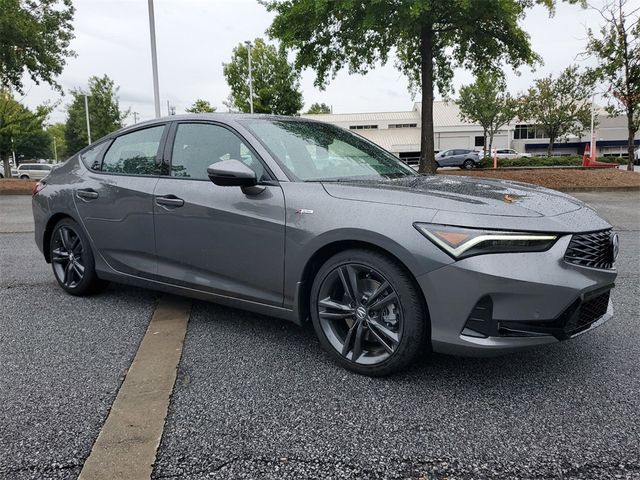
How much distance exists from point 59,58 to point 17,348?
1924 centimetres

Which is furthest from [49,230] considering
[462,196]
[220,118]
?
[462,196]

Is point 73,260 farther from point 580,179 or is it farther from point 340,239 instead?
point 580,179

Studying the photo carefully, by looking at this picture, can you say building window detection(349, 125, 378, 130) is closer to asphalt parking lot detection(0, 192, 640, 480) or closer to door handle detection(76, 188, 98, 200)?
door handle detection(76, 188, 98, 200)

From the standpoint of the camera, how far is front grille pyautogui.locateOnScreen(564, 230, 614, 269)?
2.58m

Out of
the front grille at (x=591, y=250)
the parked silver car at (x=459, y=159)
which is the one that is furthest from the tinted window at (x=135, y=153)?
the parked silver car at (x=459, y=159)

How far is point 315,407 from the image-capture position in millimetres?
2586

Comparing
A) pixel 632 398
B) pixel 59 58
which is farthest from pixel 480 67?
pixel 632 398

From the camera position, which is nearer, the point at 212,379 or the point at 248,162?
the point at 212,379

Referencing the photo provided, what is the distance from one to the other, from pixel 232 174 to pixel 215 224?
0.46 meters

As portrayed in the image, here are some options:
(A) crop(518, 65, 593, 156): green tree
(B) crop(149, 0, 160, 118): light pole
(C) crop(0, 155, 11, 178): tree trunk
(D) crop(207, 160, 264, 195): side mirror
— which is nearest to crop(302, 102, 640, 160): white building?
(A) crop(518, 65, 593, 156): green tree

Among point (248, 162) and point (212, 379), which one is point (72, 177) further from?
point (212, 379)

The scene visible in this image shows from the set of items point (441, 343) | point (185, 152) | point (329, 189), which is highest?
point (185, 152)

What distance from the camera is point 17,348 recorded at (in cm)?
341

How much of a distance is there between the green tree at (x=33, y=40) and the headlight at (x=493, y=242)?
18.7 meters
